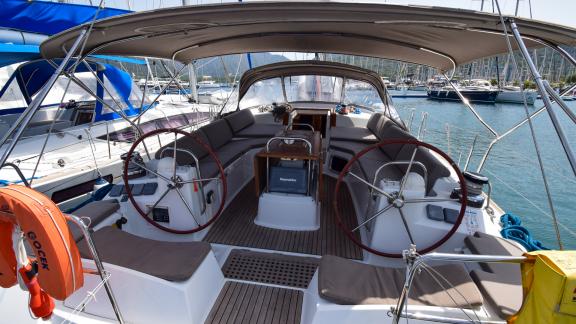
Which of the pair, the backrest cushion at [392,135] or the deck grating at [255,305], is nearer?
the deck grating at [255,305]

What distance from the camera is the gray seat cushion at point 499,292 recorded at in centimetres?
138

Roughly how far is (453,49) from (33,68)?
7.45m

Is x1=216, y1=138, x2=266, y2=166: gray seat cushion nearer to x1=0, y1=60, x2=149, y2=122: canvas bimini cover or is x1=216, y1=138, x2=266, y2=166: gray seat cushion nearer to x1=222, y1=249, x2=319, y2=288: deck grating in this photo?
x1=222, y1=249, x2=319, y2=288: deck grating

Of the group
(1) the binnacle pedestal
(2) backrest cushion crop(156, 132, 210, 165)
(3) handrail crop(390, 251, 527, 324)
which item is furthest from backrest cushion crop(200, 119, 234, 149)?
(3) handrail crop(390, 251, 527, 324)

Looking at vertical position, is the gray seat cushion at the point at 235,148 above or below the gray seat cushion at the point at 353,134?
below

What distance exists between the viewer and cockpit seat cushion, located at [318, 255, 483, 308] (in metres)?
1.46

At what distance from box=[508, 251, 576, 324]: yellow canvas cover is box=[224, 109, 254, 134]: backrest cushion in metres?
4.26

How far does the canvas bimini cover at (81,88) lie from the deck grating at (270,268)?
175 inches

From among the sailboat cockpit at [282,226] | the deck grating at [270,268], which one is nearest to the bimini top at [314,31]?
the sailboat cockpit at [282,226]

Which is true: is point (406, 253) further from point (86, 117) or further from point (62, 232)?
point (86, 117)

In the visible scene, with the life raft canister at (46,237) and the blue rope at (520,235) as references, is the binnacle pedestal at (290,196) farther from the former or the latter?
the life raft canister at (46,237)

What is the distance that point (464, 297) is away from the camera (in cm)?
143

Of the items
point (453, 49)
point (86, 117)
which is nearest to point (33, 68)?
point (86, 117)

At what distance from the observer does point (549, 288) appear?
3.08ft
